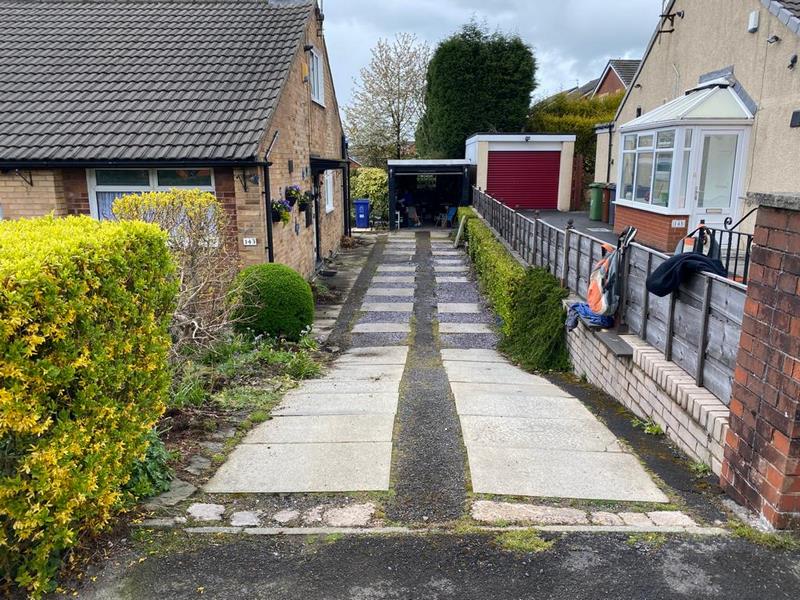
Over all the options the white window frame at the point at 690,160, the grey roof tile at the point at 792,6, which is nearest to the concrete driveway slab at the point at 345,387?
the white window frame at the point at 690,160

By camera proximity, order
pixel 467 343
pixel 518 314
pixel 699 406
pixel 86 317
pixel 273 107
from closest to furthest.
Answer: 1. pixel 86 317
2. pixel 699 406
3. pixel 518 314
4. pixel 467 343
5. pixel 273 107

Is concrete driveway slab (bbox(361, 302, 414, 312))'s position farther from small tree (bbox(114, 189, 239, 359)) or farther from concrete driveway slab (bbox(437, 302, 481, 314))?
small tree (bbox(114, 189, 239, 359))

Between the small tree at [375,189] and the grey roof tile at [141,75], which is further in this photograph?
the small tree at [375,189]

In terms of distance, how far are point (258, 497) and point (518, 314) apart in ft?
19.9

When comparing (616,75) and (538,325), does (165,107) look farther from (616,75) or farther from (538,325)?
(616,75)

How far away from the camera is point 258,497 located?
3859mm

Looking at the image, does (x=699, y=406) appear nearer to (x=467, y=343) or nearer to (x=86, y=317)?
(x=86, y=317)

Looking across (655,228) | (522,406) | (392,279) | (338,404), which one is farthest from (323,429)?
(655,228)

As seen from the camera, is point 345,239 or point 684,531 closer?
point 684,531

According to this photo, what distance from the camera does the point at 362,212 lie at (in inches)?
1019

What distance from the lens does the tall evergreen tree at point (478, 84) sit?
29.1 metres

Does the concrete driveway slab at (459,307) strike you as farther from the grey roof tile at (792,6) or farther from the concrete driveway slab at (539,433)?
the grey roof tile at (792,6)

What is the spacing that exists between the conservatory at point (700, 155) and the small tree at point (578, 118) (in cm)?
1360

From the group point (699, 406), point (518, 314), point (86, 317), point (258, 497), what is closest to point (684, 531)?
point (699, 406)
